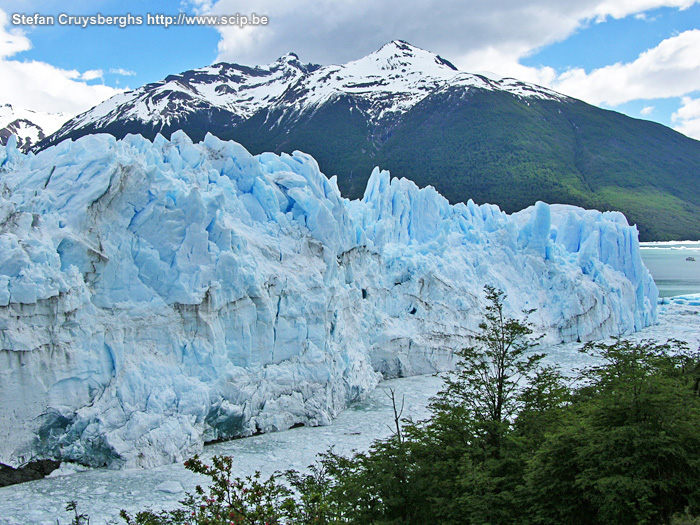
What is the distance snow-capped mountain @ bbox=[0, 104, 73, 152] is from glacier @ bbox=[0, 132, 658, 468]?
120m

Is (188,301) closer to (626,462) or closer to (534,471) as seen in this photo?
(534,471)

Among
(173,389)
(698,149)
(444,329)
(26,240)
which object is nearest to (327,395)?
(173,389)

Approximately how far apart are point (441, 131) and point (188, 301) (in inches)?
2920

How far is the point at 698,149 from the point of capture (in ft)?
318

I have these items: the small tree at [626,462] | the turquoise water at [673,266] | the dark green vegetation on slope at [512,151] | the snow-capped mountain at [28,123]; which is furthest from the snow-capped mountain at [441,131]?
the small tree at [626,462]

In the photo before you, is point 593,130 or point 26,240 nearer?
point 26,240

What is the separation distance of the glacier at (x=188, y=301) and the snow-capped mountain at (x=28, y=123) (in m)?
120

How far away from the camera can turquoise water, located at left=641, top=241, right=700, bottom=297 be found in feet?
132

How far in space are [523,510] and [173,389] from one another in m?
9.02

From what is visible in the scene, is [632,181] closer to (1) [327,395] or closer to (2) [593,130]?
(2) [593,130]

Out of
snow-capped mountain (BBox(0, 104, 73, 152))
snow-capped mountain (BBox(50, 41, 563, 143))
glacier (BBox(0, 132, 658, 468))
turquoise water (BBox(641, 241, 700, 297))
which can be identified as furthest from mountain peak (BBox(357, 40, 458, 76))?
glacier (BBox(0, 132, 658, 468))

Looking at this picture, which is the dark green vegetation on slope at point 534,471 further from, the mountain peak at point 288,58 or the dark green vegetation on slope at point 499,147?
the mountain peak at point 288,58

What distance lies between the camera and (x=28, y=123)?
140m

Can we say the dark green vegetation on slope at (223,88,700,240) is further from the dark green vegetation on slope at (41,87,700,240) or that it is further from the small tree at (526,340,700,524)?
the small tree at (526,340,700,524)
